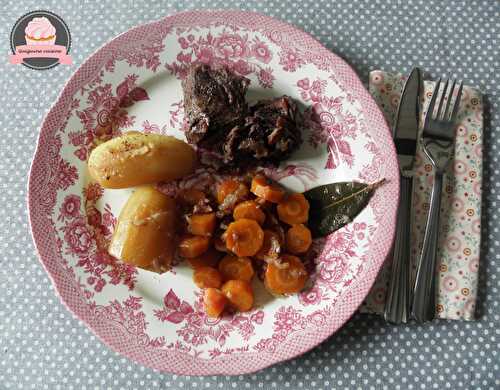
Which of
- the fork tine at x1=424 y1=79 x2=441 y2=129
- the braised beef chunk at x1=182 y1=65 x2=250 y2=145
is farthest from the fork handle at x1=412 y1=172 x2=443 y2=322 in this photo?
the braised beef chunk at x1=182 y1=65 x2=250 y2=145

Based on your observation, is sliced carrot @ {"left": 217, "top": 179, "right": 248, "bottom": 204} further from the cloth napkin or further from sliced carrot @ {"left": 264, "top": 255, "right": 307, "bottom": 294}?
the cloth napkin

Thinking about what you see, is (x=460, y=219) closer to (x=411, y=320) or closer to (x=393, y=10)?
(x=411, y=320)

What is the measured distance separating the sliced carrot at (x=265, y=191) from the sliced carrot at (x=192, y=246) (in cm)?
30

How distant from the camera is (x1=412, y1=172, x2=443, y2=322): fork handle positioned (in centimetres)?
206

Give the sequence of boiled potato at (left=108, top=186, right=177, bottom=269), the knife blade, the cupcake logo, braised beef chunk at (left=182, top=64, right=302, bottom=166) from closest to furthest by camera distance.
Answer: boiled potato at (left=108, top=186, right=177, bottom=269) → braised beef chunk at (left=182, top=64, right=302, bottom=166) → the knife blade → the cupcake logo

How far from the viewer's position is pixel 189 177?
7.27 ft

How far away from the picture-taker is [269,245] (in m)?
→ 2.06

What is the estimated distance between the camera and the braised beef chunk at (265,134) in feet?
6.75

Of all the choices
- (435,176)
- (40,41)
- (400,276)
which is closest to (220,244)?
(400,276)

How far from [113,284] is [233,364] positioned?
646mm

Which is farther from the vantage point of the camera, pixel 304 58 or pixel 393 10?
pixel 393 10

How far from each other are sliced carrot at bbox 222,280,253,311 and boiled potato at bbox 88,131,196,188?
553mm

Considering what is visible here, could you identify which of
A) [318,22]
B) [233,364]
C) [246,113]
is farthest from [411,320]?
[318,22]

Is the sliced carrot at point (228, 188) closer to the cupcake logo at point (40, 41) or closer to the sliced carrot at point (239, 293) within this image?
the sliced carrot at point (239, 293)
